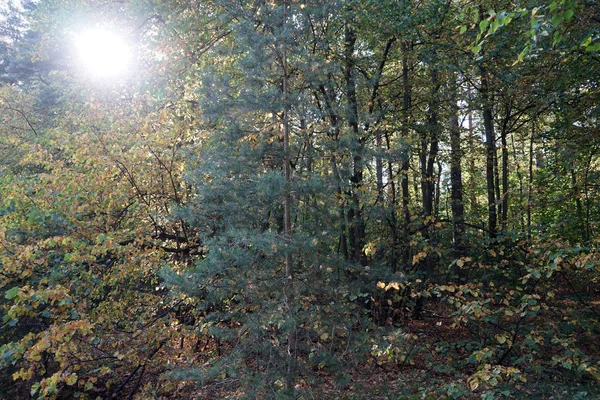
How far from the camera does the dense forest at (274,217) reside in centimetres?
474

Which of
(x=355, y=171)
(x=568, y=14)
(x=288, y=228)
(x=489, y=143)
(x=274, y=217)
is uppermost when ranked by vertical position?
(x=489, y=143)

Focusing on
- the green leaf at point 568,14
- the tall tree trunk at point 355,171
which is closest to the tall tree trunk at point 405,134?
the tall tree trunk at point 355,171

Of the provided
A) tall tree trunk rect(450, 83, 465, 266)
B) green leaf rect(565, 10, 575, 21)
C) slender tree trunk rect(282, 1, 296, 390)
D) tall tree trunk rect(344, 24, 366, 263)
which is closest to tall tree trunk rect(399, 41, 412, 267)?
tall tree trunk rect(344, 24, 366, 263)

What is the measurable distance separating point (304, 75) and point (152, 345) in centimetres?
427

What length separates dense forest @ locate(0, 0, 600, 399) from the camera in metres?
4.74

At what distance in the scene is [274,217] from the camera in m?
5.45

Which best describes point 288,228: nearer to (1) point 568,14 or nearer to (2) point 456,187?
(1) point 568,14

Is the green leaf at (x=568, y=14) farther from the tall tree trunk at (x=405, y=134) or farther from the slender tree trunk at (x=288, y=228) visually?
the tall tree trunk at (x=405, y=134)

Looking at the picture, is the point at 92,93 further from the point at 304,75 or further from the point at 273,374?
the point at 273,374

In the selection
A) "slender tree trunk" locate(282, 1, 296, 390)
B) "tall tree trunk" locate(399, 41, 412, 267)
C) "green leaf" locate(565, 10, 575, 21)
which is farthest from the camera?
"tall tree trunk" locate(399, 41, 412, 267)

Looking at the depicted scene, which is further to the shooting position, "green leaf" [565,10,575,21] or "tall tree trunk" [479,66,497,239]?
"tall tree trunk" [479,66,497,239]

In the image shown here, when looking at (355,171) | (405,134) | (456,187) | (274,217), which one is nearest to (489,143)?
(456,187)

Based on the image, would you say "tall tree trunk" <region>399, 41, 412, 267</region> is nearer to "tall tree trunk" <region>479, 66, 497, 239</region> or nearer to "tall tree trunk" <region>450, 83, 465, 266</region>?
"tall tree trunk" <region>450, 83, 465, 266</region>

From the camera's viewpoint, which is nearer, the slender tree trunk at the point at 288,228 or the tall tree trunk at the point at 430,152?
the slender tree trunk at the point at 288,228
